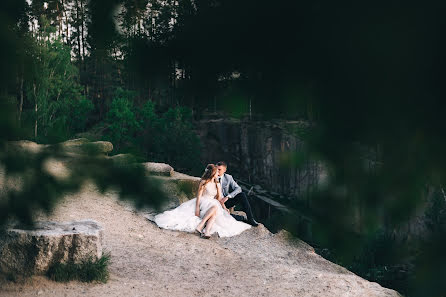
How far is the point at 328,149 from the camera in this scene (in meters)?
Answer: 0.93

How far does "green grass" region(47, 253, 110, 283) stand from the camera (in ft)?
15.9

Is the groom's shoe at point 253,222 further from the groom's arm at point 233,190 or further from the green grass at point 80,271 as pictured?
the green grass at point 80,271

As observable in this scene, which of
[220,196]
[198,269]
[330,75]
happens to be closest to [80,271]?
[198,269]

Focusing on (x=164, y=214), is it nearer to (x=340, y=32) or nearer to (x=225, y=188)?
(x=225, y=188)

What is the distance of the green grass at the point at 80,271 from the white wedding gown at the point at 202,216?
2.12 m

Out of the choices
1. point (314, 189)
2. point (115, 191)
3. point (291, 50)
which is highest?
point (291, 50)

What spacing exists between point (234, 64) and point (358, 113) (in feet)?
0.82

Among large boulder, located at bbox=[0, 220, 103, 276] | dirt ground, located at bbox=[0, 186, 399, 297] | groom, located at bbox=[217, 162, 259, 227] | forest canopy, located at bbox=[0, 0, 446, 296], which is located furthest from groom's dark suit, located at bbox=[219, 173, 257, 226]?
forest canopy, located at bbox=[0, 0, 446, 296]

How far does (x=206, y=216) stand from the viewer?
6.98 m

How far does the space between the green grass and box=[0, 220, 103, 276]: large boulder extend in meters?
0.04

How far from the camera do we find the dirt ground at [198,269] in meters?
4.94

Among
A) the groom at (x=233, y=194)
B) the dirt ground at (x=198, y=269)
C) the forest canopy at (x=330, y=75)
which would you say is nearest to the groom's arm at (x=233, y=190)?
the groom at (x=233, y=194)

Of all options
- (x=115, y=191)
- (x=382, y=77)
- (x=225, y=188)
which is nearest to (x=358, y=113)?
(x=382, y=77)

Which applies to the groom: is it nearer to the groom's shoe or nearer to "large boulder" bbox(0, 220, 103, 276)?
the groom's shoe
